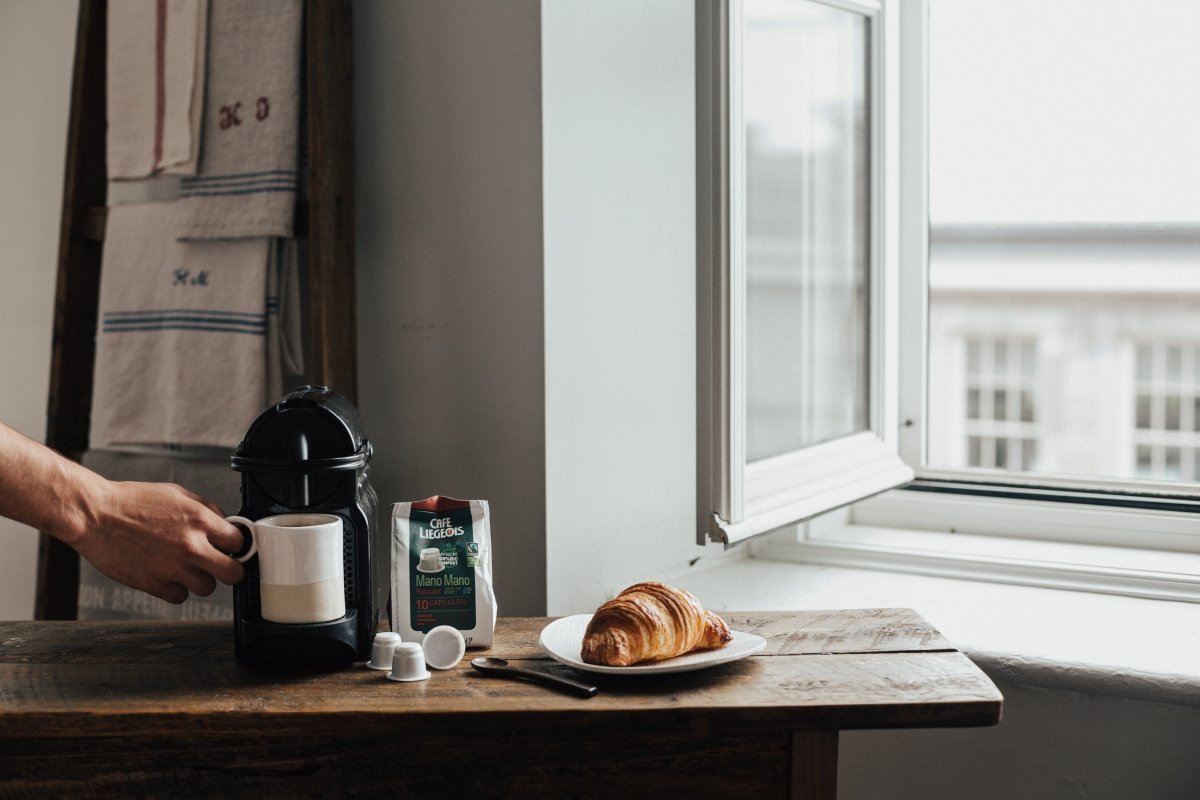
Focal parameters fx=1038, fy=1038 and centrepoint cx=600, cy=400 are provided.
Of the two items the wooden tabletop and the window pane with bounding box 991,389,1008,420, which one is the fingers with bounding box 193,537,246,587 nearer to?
the wooden tabletop

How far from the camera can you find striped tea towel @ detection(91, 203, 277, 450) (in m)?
1.32

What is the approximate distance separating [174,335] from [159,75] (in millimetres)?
343

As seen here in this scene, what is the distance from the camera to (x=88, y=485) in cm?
90

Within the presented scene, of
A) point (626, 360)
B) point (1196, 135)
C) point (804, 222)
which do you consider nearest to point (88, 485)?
point (626, 360)

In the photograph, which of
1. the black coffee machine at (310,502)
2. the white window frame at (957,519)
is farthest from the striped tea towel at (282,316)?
the white window frame at (957,519)

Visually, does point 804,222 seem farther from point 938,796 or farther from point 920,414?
point 938,796

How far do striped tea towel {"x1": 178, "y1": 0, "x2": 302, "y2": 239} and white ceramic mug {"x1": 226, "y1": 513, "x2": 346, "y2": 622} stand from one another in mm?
530

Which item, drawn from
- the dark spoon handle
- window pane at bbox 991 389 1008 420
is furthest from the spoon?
window pane at bbox 991 389 1008 420

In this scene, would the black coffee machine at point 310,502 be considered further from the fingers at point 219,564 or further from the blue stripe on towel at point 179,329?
the blue stripe on towel at point 179,329

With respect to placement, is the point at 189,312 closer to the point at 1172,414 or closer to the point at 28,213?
the point at 28,213

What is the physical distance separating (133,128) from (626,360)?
74 cm

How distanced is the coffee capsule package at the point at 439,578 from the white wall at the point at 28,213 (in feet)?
3.29

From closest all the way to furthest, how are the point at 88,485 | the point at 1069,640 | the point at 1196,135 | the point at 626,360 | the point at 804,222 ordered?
the point at 88,485, the point at 1069,640, the point at 626,360, the point at 804,222, the point at 1196,135

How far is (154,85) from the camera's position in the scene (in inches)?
53.9
